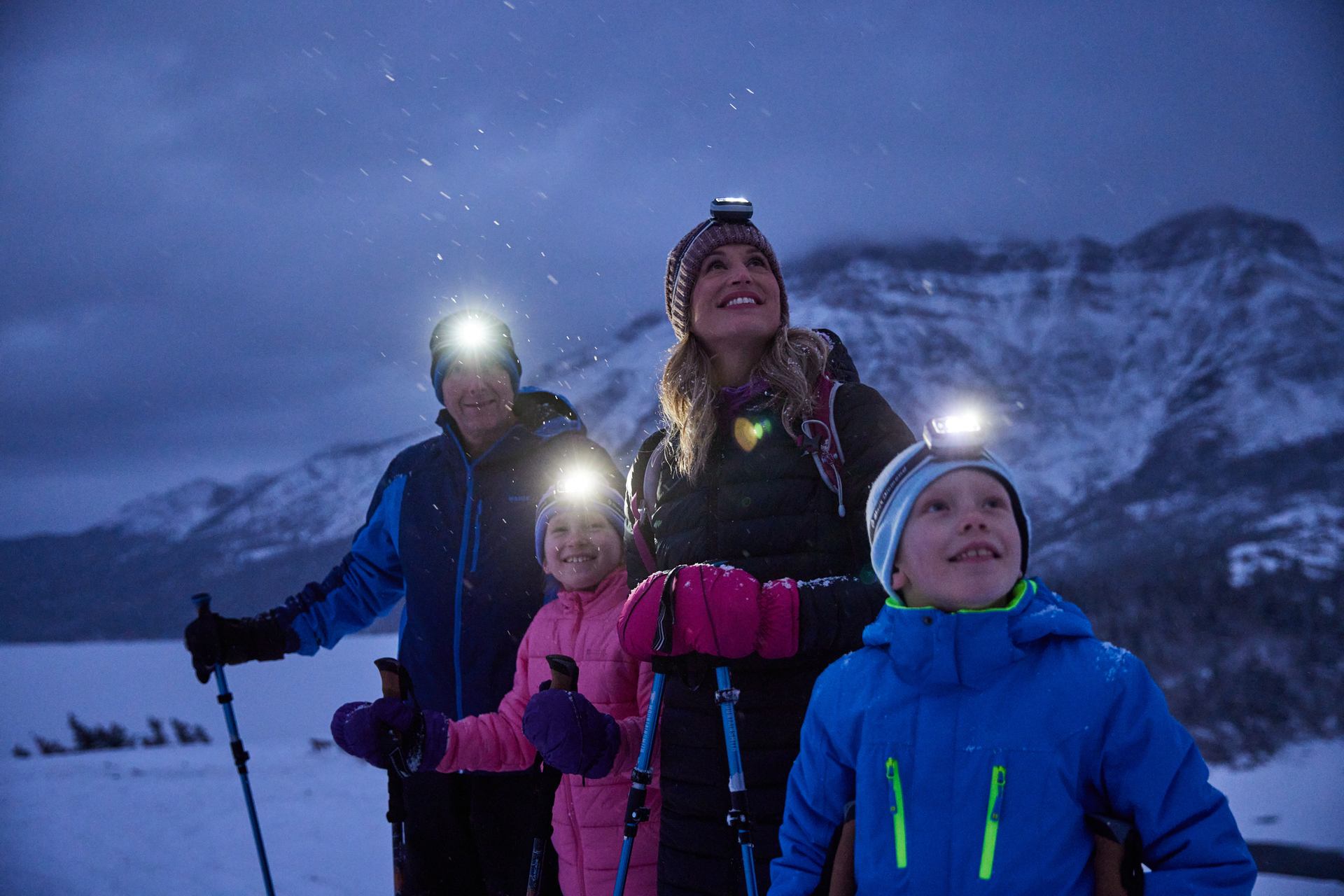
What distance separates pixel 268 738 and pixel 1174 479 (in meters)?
167

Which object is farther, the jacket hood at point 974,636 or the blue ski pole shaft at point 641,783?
the blue ski pole shaft at point 641,783

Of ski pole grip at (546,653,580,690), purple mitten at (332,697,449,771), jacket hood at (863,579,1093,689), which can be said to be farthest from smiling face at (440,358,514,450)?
jacket hood at (863,579,1093,689)

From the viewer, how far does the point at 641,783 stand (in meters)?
2.38

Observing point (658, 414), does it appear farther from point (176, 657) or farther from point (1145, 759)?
point (176, 657)

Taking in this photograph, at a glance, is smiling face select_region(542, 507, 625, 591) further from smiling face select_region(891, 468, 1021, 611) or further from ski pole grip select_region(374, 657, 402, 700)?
smiling face select_region(891, 468, 1021, 611)

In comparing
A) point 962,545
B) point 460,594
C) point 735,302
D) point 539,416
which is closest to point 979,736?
point 962,545

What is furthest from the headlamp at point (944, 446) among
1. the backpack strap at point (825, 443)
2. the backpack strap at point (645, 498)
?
the backpack strap at point (645, 498)

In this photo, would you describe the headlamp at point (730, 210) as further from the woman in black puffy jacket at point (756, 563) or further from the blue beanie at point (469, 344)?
the blue beanie at point (469, 344)

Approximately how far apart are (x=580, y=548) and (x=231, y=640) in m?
1.89

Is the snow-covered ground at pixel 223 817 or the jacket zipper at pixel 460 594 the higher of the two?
the jacket zipper at pixel 460 594

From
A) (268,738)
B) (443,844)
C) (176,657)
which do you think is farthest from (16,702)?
(443,844)

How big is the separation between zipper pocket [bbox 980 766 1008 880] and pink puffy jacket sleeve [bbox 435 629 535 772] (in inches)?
65.4

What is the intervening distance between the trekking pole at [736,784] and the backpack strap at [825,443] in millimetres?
537

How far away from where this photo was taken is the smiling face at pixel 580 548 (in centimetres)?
299
